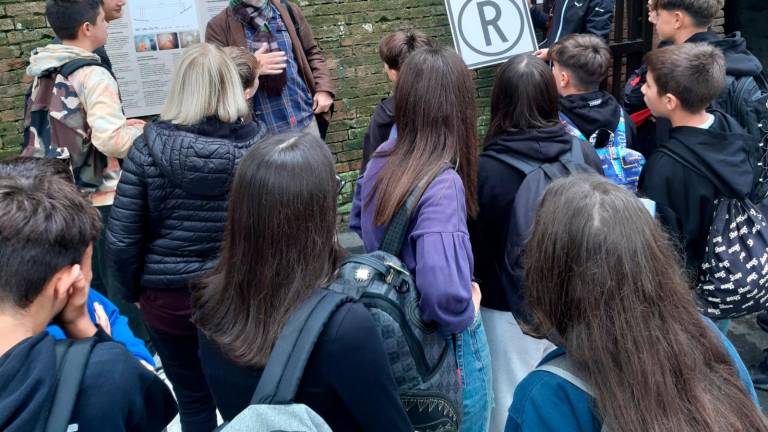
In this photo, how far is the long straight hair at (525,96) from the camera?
8.86 feet

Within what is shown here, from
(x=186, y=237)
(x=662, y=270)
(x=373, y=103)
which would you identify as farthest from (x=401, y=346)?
(x=373, y=103)

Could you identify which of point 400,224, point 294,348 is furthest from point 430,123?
point 294,348

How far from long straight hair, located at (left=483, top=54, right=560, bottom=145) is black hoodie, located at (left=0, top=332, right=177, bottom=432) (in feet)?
5.48

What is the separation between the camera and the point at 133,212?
2664 millimetres

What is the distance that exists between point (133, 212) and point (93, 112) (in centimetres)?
89

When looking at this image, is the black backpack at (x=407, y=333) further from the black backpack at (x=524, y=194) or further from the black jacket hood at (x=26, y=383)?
the black jacket hood at (x=26, y=383)

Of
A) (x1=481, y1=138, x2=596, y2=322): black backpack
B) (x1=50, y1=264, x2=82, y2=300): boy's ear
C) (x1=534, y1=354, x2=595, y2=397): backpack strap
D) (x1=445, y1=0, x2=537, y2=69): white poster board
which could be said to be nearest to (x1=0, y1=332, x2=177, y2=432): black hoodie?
(x1=50, y1=264, x2=82, y2=300): boy's ear

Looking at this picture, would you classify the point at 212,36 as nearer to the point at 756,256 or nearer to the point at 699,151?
the point at 699,151

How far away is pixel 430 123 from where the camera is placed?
2.42m

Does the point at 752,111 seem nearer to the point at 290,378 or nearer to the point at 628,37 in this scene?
the point at 290,378

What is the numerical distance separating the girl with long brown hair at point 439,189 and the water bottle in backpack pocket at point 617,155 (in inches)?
38.0

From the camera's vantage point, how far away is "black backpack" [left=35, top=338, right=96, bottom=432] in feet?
4.61

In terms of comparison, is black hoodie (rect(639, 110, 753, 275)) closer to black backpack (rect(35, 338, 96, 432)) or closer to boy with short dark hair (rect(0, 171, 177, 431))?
boy with short dark hair (rect(0, 171, 177, 431))

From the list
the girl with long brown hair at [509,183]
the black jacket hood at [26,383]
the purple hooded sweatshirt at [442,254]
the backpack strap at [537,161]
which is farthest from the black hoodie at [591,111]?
the black jacket hood at [26,383]
